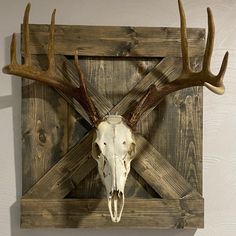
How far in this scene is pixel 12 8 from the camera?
1697 millimetres

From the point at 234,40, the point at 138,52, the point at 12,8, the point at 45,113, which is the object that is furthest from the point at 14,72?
the point at 234,40

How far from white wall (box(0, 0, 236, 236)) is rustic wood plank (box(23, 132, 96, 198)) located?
12 centimetres

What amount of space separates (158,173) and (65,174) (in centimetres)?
36

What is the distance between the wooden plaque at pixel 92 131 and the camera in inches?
64.6

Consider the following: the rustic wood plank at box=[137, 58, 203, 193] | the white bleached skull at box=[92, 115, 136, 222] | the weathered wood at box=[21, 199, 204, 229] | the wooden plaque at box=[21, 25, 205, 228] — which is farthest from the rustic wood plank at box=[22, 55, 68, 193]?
the rustic wood plank at box=[137, 58, 203, 193]

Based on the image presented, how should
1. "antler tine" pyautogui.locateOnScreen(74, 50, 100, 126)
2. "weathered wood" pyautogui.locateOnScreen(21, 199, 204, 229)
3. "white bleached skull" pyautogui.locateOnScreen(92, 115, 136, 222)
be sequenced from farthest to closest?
"weathered wood" pyautogui.locateOnScreen(21, 199, 204, 229) → "antler tine" pyautogui.locateOnScreen(74, 50, 100, 126) → "white bleached skull" pyautogui.locateOnScreen(92, 115, 136, 222)

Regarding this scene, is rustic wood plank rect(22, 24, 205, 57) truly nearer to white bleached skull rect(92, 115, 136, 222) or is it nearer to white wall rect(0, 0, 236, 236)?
white wall rect(0, 0, 236, 236)

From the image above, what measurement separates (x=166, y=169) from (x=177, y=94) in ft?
0.98

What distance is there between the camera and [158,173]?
64.9 inches

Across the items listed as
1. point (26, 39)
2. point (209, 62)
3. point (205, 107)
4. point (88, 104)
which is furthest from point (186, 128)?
point (26, 39)

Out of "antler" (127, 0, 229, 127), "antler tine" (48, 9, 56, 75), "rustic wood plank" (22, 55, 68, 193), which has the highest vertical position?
"antler tine" (48, 9, 56, 75)

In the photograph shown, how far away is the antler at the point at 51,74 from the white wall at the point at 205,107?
198mm

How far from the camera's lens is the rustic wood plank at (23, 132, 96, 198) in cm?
164

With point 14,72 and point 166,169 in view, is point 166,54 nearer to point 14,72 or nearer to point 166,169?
point 166,169
